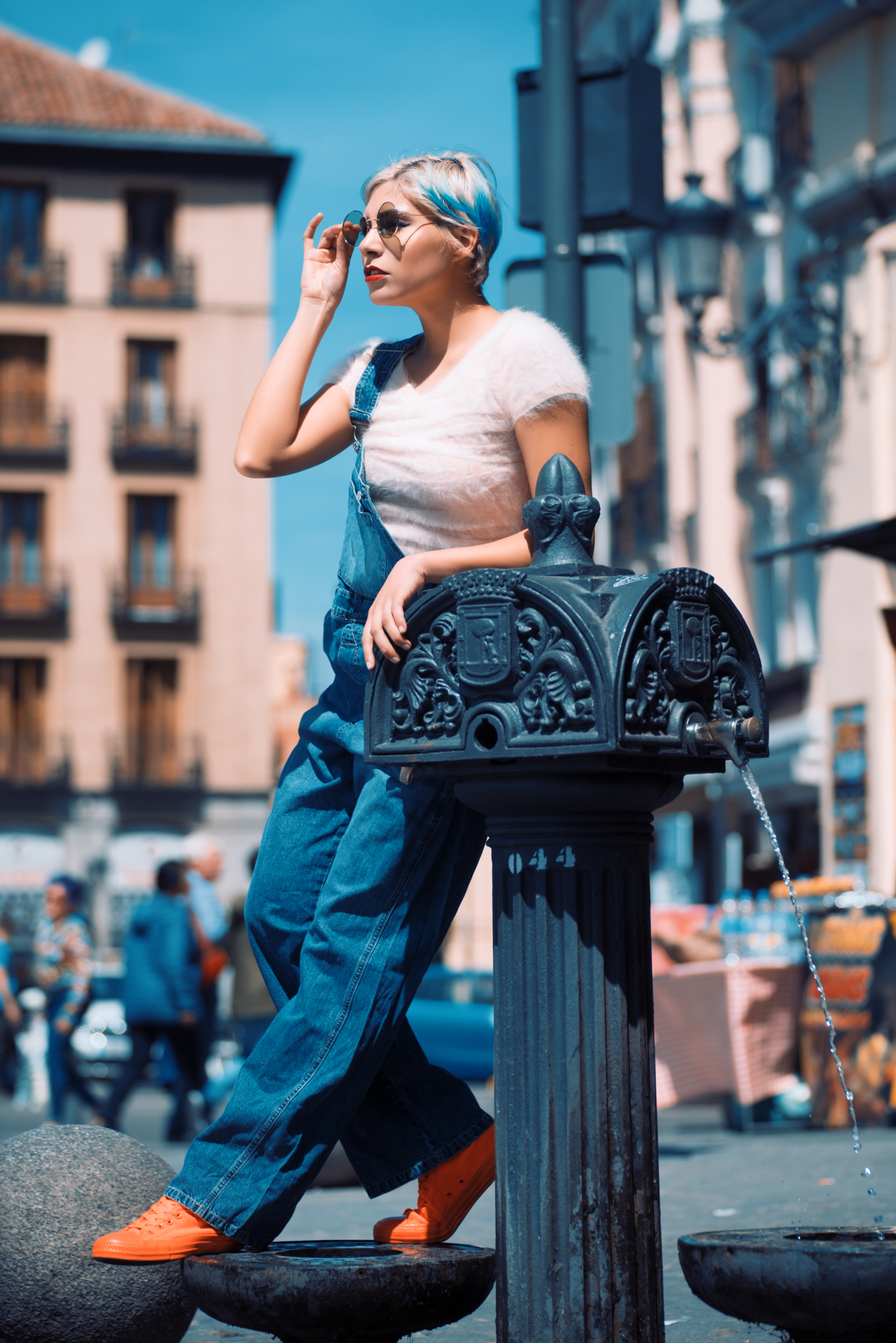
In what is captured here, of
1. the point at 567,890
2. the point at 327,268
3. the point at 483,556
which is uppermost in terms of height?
the point at 327,268

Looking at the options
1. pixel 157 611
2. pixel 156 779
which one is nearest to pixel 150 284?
pixel 157 611

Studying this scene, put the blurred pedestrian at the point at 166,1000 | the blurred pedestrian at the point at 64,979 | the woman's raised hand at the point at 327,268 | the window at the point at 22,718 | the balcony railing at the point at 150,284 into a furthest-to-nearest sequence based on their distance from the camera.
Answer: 1. the balcony railing at the point at 150,284
2. the window at the point at 22,718
3. the blurred pedestrian at the point at 64,979
4. the blurred pedestrian at the point at 166,1000
5. the woman's raised hand at the point at 327,268

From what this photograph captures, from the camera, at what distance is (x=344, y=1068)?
3287 mm

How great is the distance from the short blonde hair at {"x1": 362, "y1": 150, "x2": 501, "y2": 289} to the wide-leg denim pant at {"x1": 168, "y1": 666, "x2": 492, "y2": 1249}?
→ 70 centimetres

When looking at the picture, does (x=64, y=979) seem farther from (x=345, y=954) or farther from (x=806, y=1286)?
(x=806, y=1286)

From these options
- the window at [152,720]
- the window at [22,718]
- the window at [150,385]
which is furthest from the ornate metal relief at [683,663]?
the window at [150,385]

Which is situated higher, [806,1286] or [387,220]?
[387,220]

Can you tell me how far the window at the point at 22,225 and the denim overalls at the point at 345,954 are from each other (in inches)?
1758

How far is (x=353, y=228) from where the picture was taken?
3.61m

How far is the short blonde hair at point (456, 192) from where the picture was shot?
11.4 feet

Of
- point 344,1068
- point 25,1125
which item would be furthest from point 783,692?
point 344,1068

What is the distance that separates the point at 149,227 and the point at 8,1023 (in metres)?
31.1

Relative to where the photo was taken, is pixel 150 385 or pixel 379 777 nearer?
pixel 379 777

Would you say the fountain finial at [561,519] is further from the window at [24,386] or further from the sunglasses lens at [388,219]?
the window at [24,386]
